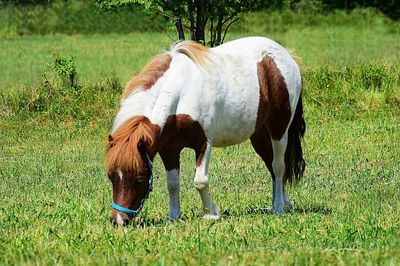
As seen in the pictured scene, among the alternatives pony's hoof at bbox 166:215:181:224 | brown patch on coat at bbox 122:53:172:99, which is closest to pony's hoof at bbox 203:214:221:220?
pony's hoof at bbox 166:215:181:224

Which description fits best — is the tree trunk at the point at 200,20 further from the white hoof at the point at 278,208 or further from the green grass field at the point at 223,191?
the white hoof at the point at 278,208

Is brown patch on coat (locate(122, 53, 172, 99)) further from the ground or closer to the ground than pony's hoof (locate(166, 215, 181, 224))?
further from the ground

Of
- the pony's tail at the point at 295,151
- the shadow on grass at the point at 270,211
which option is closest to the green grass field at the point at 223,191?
the shadow on grass at the point at 270,211

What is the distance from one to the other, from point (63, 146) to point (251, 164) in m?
4.04

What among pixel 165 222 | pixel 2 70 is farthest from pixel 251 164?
pixel 2 70

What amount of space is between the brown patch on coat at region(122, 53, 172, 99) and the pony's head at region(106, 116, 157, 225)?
513mm

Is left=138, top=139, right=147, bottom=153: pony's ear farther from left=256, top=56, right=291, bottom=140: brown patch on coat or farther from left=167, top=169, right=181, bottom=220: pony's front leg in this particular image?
left=256, top=56, right=291, bottom=140: brown patch on coat

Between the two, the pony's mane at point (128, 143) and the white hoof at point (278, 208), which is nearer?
the pony's mane at point (128, 143)

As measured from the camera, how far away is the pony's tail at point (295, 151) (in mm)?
10820

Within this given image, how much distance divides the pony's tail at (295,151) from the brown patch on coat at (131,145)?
2788mm

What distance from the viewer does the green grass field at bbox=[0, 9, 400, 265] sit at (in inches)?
257

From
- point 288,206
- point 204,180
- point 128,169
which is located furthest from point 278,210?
point 128,169

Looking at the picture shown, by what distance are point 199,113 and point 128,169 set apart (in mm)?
1084

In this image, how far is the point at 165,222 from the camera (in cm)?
871
